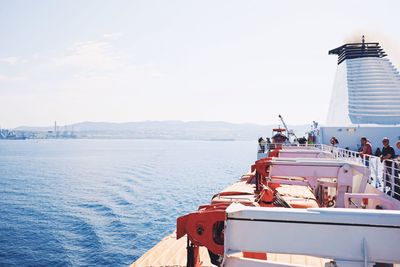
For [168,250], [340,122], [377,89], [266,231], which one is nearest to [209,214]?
[266,231]

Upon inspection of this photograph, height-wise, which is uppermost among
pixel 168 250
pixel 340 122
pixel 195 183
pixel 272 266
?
pixel 340 122

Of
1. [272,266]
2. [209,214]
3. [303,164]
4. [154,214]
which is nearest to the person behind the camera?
[272,266]

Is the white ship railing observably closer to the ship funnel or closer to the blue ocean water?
the blue ocean water

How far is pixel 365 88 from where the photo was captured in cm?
3662

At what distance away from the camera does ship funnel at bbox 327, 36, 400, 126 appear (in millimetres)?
33031

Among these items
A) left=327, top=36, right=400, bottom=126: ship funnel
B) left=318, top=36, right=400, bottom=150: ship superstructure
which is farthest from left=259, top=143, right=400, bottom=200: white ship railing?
left=327, top=36, right=400, bottom=126: ship funnel

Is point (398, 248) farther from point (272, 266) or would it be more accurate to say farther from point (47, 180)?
point (47, 180)

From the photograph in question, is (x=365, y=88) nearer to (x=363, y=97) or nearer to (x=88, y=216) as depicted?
(x=363, y=97)

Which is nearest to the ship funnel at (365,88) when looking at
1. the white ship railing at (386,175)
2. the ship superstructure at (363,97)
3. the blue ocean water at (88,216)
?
the ship superstructure at (363,97)

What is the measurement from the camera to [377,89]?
1409 inches

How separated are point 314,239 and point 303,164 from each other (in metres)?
6.48

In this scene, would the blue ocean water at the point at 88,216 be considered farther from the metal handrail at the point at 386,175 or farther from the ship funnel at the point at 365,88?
the ship funnel at the point at 365,88

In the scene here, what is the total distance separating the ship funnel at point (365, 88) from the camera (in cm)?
3303

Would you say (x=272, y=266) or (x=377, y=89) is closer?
(x=272, y=266)
